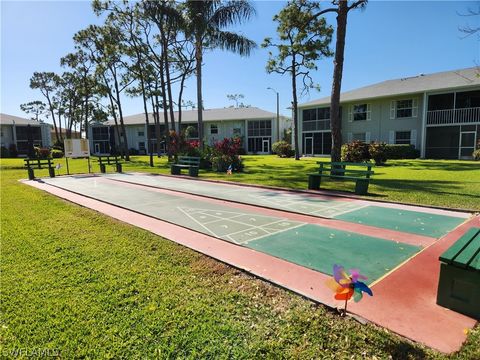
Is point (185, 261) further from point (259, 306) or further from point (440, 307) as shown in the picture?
point (440, 307)

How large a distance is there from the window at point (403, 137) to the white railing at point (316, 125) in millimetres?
7033

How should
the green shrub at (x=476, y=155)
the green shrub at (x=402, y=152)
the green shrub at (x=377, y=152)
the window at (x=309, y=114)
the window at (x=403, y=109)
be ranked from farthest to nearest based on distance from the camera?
the window at (x=309, y=114), the window at (x=403, y=109), the green shrub at (x=402, y=152), the green shrub at (x=476, y=155), the green shrub at (x=377, y=152)

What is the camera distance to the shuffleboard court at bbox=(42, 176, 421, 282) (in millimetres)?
4570

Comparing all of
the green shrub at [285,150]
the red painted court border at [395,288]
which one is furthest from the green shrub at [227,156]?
the green shrub at [285,150]

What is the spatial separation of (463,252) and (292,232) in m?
3.05

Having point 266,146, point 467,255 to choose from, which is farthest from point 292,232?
point 266,146

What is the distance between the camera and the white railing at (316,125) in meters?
34.2

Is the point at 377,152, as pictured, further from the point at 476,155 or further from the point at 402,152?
the point at 476,155

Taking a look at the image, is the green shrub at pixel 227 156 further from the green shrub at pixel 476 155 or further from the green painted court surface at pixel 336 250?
the green shrub at pixel 476 155

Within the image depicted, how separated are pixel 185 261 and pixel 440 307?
10.6 ft

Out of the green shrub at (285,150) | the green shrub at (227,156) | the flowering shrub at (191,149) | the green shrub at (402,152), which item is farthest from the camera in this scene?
the green shrub at (285,150)

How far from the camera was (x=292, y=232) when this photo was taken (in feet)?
19.7

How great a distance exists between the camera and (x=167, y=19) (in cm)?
2284

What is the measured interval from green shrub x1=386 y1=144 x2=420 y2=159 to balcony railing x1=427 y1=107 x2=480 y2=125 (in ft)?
8.85
